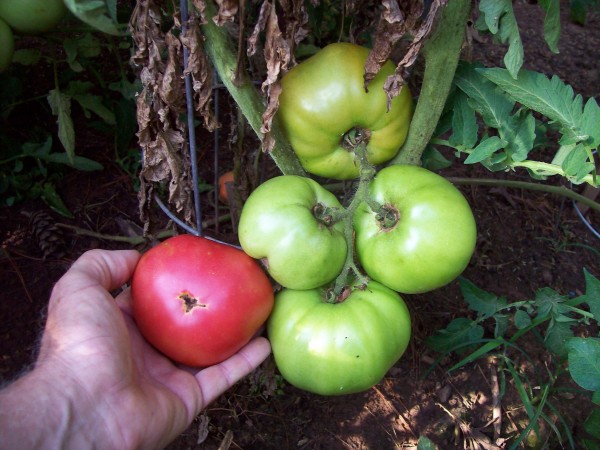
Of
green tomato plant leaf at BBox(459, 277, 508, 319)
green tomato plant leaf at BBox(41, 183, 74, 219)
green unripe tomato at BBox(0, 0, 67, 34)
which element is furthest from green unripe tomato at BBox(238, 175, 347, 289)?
green tomato plant leaf at BBox(41, 183, 74, 219)

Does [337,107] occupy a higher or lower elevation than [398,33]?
lower

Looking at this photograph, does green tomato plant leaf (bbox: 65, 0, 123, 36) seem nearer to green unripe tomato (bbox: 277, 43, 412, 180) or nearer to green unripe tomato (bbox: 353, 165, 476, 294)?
green unripe tomato (bbox: 277, 43, 412, 180)

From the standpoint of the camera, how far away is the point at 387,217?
42.1 inches

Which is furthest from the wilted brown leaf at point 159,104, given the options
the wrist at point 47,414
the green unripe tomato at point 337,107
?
the wrist at point 47,414

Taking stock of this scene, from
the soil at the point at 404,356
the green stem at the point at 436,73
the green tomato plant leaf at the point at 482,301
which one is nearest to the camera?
the green stem at the point at 436,73

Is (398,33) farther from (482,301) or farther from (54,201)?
(54,201)

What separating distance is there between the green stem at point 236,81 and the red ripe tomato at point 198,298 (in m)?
0.25

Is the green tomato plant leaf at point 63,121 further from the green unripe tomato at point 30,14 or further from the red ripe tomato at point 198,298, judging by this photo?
the red ripe tomato at point 198,298

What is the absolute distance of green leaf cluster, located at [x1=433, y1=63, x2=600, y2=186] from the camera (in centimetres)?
99

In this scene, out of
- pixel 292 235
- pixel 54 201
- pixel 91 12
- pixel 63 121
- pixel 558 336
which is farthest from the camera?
pixel 54 201

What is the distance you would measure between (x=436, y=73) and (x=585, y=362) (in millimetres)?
678

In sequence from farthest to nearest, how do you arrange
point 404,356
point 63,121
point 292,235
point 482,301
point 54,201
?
point 54,201 → point 404,356 → point 63,121 → point 482,301 → point 292,235

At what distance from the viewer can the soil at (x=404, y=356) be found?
1.80 m

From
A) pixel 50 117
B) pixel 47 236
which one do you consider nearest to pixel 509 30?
pixel 47 236
